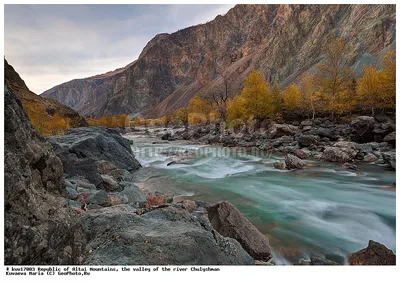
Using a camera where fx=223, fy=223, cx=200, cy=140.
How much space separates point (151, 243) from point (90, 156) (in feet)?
34.8

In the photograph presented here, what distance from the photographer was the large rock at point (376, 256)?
3.94m

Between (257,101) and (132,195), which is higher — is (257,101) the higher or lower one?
the higher one

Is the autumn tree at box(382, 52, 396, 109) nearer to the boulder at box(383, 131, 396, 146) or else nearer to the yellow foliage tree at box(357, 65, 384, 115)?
the yellow foliage tree at box(357, 65, 384, 115)

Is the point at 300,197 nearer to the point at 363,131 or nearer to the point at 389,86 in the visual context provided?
the point at 363,131

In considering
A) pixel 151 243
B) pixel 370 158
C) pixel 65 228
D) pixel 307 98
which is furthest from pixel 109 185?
pixel 307 98

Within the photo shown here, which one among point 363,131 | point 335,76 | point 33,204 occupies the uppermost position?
point 335,76

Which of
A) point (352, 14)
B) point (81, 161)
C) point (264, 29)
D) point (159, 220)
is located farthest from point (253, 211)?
point (264, 29)

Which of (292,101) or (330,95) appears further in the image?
(292,101)

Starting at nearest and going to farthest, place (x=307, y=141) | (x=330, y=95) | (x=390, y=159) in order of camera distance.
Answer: (x=390, y=159)
(x=307, y=141)
(x=330, y=95)

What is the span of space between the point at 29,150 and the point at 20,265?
1.01 meters

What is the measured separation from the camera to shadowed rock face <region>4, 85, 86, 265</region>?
1.76 m

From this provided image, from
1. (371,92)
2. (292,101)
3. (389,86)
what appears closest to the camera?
(389,86)

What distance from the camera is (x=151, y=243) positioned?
2.58 m

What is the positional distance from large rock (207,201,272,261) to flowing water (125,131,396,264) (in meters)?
0.67
